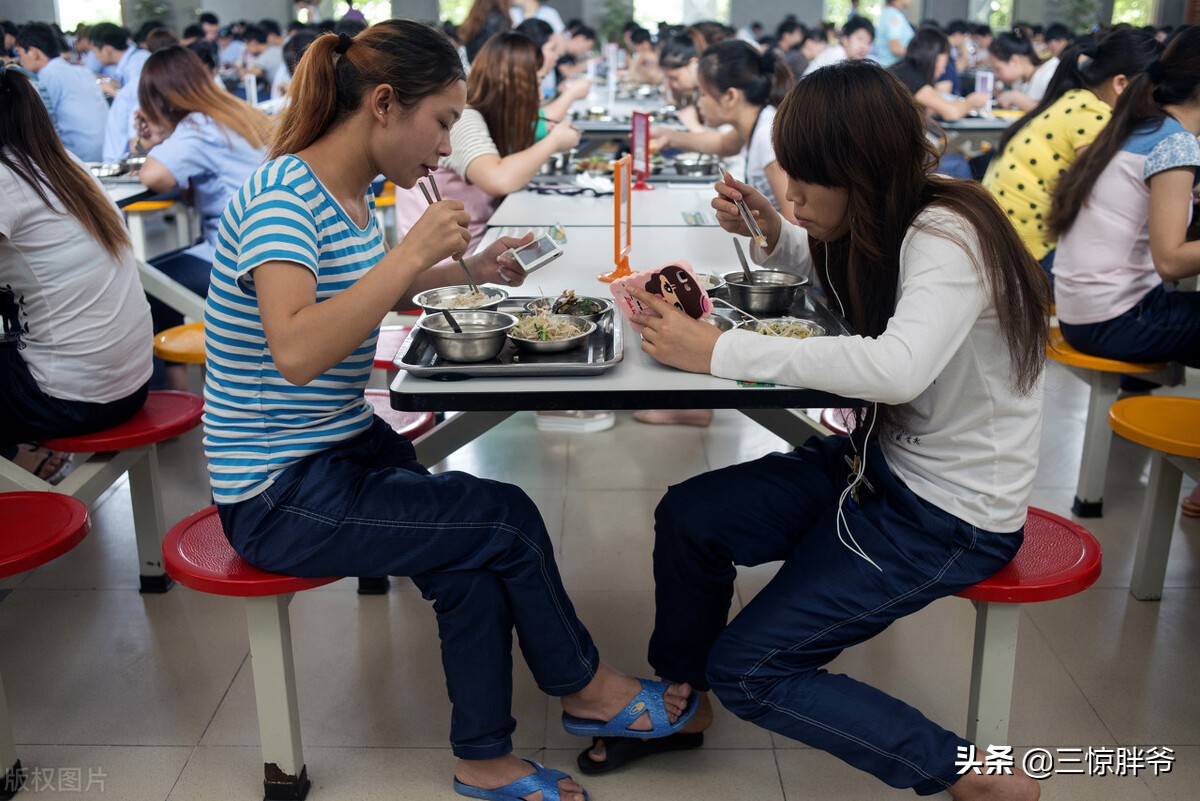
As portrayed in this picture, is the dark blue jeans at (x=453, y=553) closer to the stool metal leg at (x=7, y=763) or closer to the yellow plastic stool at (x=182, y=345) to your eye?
the stool metal leg at (x=7, y=763)

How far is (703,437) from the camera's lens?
127 inches

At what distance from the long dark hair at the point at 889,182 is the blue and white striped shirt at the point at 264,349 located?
67cm

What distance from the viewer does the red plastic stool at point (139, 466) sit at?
200 cm

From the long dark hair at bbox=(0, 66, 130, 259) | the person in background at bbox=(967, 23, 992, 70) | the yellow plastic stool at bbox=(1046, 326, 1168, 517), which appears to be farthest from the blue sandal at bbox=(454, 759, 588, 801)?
the person in background at bbox=(967, 23, 992, 70)

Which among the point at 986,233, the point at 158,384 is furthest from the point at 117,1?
the point at 986,233

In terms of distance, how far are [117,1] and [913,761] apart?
16965mm

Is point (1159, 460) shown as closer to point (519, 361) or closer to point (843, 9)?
point (519, 361)

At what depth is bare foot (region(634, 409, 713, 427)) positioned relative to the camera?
330 cm

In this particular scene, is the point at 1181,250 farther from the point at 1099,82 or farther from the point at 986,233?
the point at 986,233

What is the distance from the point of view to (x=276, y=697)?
5.40 feet

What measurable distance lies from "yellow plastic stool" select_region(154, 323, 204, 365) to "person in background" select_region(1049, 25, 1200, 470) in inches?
85.7

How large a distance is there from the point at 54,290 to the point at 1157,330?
2431 millimetres

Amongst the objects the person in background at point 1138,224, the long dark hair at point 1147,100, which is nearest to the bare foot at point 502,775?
the person in background at point 1138,224

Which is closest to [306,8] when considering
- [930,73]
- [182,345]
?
[930,73]
